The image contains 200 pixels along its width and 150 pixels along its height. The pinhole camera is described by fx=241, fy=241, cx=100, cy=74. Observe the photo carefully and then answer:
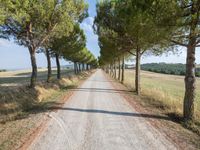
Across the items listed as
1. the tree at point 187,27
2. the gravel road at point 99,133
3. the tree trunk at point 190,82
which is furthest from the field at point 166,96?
the gravel road at point 99,133

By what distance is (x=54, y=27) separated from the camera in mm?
18047

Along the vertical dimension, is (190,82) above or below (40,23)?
below

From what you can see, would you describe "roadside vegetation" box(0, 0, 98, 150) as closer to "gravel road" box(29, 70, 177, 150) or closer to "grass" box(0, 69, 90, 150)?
"grass" box(0, 69, 90, 150)

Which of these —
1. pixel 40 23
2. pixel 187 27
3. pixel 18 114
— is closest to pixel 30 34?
pixel 40 23

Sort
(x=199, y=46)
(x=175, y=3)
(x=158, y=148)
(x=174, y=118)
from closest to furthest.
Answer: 1. (x=158, y=148)
2. (x=175, y=3)
3. (x=199, y=46)
4. (x=174, y=118)

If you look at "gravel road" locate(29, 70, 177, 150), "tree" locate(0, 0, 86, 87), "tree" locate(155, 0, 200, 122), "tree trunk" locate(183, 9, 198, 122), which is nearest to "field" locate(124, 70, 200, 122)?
"tree trunk" locate(183, 9, 198, 122)

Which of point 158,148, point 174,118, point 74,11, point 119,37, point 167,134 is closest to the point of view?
point 158,148

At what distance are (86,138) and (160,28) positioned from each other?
6.00 metres

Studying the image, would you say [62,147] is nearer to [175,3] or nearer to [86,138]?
[86,138]

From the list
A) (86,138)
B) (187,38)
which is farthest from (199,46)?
(86,138)

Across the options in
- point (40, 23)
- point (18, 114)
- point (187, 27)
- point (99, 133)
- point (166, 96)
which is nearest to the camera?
point (99, 133)

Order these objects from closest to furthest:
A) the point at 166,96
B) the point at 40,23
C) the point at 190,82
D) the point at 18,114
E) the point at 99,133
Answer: the point at 99,133 → the point at 190,82 → the point at 18,114 → the point at 40,23 → the point at 166,96

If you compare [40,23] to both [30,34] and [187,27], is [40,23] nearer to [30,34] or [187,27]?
[30,34]

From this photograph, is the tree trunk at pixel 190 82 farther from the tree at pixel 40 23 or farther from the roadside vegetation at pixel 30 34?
the tree at pixel 40 23
